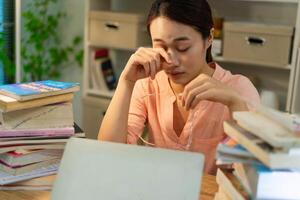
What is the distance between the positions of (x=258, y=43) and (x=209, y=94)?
4.49ft

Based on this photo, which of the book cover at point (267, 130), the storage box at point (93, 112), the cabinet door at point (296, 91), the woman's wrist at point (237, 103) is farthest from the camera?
the storage box at point (93, 112)

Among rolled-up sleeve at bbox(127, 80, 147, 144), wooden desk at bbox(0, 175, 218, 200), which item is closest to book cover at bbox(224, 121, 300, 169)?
wooden desk at bbox(0, 175, 218, 200)

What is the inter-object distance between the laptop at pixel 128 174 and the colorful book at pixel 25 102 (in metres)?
0.29

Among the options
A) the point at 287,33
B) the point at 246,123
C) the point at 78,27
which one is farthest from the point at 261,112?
the point at 78,27

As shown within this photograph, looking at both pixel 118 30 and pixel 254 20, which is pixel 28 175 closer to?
pixel 118 30

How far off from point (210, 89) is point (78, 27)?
233 cm

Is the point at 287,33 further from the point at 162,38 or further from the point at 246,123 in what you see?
the point at 246,123

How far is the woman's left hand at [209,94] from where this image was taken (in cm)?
122

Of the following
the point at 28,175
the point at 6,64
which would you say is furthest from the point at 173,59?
the point at 6,64

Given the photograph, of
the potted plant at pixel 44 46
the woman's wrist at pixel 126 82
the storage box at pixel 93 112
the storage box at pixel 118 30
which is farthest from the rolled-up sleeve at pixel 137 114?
the potted plant at pixel 44 46

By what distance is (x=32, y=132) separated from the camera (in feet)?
3.91

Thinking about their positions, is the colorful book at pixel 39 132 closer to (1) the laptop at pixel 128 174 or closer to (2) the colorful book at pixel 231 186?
(1) the laptop at pixel 128 174

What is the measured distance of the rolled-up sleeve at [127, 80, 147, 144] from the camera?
1.57 meters

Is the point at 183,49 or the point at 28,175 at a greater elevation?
the point at 183,49
